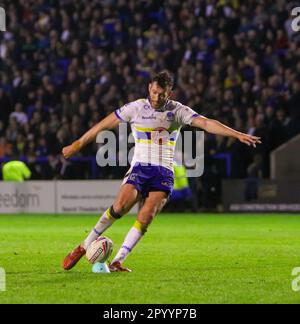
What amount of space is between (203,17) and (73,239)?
1291 centimetres

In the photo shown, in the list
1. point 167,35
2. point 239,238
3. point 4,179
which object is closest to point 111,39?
point 167,35

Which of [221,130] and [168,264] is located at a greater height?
[221,130]

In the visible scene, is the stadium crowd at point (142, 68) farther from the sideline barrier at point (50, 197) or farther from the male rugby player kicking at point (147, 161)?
the male rugby player kicking at point (147, 161)

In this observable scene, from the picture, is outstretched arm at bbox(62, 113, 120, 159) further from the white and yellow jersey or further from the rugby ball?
the rugby ball

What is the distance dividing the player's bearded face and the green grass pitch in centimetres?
205

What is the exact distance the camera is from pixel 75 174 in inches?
1040

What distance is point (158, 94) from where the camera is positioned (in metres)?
11.4

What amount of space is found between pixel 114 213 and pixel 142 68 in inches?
671

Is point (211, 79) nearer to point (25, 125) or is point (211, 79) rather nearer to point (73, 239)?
point (25, 125)

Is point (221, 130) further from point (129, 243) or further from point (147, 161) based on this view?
point (129, 243)

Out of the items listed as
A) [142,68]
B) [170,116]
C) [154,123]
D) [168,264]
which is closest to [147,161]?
[154,123]

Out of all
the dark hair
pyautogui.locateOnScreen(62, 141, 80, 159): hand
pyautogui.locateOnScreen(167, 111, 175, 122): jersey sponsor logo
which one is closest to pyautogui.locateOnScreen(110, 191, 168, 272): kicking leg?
pyautogui.locateOnScreen(167, 111, 175, 122): jersey sponsor logo

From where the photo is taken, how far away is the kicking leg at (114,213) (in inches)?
448

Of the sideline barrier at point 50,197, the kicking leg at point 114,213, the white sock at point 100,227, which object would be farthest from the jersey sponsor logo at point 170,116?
the sideline barrier at point 50,197
